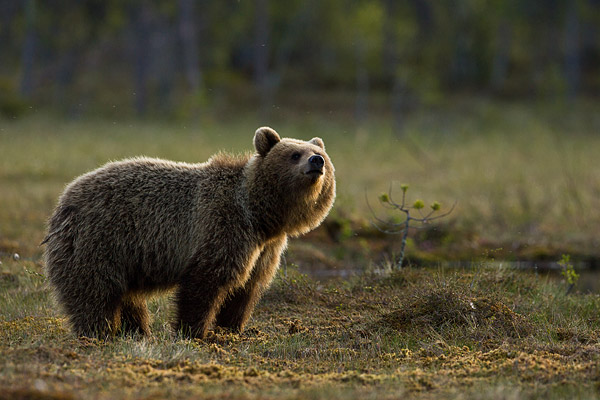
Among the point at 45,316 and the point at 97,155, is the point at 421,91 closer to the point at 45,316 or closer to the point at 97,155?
the point at 97,155

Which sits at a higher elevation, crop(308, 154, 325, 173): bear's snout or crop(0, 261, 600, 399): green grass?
crop(308, 154, 325, 173): bear's snout

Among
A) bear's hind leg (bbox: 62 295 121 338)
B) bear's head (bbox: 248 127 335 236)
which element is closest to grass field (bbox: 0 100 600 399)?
bear's hind leg (bbox: 62 295 121 338)

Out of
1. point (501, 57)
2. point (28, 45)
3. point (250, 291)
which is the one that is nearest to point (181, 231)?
Answer: point (250, 291)

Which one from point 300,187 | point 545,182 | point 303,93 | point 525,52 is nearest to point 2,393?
point 300,187

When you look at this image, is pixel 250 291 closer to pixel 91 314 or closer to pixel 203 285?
pixel 203 285

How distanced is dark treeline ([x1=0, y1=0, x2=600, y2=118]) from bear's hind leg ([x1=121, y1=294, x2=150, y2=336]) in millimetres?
38707

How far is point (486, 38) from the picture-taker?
60.6 m

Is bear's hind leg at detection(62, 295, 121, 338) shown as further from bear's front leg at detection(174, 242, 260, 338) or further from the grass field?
bear's front leg at detection(174, 242, 260, 338)

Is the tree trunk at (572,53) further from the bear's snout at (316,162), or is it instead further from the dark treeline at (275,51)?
the bear's snout at (316,162)

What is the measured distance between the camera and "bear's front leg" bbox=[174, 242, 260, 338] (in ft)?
22.2

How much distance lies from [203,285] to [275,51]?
5921 cm

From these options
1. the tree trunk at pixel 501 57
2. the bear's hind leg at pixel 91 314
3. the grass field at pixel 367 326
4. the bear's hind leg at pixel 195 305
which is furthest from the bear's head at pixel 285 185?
the tree trunk at pixel 501 57

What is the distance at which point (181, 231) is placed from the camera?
23.1 feet

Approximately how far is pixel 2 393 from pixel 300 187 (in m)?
3.36
